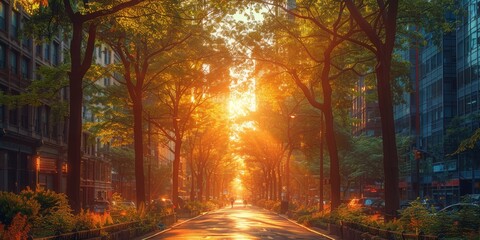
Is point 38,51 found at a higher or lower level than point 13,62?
higher

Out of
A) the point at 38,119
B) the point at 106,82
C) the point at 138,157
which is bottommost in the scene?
the point at 138,157

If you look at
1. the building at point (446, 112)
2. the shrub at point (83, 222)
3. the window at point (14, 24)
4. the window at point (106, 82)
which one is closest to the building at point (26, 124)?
the window at point (14, 24)

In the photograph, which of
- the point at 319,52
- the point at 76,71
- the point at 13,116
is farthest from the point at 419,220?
the point at 13,116

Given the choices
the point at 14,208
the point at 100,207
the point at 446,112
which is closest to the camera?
the point at 14,208

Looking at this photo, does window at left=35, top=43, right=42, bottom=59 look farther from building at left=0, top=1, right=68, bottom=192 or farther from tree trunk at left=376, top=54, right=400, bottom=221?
tree trunk at left=376, top=54, right=400, bottom=221

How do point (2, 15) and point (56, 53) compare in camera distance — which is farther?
point (56, 53)

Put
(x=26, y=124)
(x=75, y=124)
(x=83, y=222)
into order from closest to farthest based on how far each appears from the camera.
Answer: (x=83, y=222), (x=75, y=124), (x=26, y=124)

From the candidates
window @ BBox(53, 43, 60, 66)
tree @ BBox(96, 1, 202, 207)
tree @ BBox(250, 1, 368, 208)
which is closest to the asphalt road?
tree @ BBox(96, 1, 202, 207)

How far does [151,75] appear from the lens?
164 feet

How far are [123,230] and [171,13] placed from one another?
9.39 meters

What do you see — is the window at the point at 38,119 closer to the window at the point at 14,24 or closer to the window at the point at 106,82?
the window at the point at 14,24

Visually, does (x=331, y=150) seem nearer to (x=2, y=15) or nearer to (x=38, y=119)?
(x=2, y=15)

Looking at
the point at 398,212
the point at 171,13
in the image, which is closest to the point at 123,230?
the point at 171,13

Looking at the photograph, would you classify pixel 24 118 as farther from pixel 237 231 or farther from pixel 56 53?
pixel 237 231
